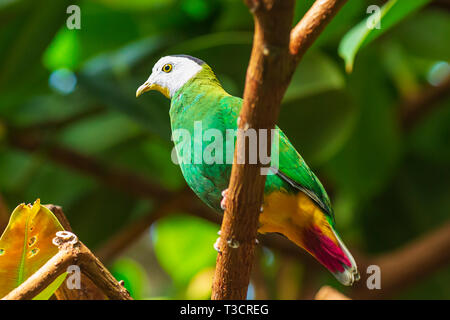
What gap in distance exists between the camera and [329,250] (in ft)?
2.93

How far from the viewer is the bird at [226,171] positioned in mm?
765

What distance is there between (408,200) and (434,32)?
68cm

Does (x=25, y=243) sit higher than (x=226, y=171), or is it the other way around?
(x=226, y=171)

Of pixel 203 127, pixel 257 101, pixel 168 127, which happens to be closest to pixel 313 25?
pixel 257 101

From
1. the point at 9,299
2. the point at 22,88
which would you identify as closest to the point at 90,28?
the point at 22,88

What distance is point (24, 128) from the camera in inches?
83.5

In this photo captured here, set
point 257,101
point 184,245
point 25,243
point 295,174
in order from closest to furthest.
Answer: point 257,101
point 25,243
point 295,174
point 184,245

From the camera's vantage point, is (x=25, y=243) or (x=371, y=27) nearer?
(x=25, y=243)

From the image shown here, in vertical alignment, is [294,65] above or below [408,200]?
below

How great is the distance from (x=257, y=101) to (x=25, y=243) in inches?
13.3

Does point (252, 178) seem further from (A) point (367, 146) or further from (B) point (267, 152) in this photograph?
(A) point (367, 146)

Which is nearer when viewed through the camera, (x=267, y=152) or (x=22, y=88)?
(x=267, y=152)

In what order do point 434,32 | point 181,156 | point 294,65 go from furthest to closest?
point 434,32
point 181,156
point 294,65

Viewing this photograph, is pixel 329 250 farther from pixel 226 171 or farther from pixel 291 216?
pixel 226 171
